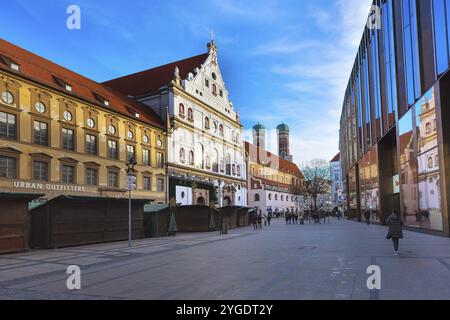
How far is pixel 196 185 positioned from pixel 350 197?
2591 centimetres

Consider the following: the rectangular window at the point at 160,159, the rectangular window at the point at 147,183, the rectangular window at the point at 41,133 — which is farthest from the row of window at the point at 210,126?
the rectangular window at the point at 41,133

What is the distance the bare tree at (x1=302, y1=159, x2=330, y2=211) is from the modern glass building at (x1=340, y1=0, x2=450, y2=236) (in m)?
27.6

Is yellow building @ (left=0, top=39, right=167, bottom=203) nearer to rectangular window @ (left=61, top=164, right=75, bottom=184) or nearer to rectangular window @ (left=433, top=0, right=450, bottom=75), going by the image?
rectangular window @ (left=61, top=164, right=75, bottom=184)

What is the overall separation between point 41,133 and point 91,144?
6.58 meters

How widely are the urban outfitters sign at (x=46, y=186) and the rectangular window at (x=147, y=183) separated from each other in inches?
437

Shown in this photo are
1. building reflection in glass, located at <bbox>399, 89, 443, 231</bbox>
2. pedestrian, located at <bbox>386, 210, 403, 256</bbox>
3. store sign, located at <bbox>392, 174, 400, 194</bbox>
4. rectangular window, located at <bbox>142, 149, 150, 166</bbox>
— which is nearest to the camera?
pedestrian, located at <bbox>386, 210, 403, 256</bbox>

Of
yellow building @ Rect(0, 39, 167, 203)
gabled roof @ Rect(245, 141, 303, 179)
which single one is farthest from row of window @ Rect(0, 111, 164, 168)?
gabled roof @ Rect(245, 141, 303, 179)

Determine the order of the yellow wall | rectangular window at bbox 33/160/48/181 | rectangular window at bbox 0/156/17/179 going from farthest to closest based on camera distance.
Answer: rectangular window at bbox 33/160/48/181
the yellow wall
rectangular window at bbox 0/156/17/179

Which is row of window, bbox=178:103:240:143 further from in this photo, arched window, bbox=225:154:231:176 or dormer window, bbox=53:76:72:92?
dormer window, bbox=53:76:72:92

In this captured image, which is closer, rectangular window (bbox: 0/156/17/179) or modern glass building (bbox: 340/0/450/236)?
modern glass building (bbox: 340/0/450/236)

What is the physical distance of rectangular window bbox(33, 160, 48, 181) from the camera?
1432 inches

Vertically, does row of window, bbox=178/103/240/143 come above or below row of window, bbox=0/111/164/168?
above

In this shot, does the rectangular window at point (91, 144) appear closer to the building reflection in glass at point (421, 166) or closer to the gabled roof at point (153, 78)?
the gabled roof at point (153, 78)

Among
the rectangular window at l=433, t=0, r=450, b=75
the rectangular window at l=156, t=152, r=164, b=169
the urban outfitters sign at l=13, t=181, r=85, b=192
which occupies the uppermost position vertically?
the rectangular window at l=433, t=0, r=450, b=75
